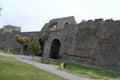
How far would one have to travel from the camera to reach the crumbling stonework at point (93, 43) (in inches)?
1046

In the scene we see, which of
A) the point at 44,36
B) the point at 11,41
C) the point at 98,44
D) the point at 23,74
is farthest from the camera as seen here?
the point at 11,41

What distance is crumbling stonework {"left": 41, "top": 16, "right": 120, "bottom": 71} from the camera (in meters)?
26.6

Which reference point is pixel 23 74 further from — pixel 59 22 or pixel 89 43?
pixel 59 22

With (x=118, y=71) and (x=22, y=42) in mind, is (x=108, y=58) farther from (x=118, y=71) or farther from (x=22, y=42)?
(x=22, y=42)

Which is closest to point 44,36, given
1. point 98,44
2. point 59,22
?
point 59,22

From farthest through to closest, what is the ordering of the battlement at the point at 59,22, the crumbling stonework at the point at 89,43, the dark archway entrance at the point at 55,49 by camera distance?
the battlement at the point at 59,22 < the dark archway entrance at the point at 55,49 < the crumbling stonework at the point at 89,43

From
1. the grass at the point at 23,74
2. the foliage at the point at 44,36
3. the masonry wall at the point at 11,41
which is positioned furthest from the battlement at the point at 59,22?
the grass at the point at 23,74

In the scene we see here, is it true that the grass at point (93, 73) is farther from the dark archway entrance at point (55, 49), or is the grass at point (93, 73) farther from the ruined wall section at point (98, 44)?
the dark archway entrance at point (55, 49)

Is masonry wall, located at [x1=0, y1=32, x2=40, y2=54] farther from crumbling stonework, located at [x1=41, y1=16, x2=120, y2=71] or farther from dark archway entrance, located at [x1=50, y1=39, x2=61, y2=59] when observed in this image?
crumbling stonework, located at [x1=41, y1=16, x2=120, y2=71]

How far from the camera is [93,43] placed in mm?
29234

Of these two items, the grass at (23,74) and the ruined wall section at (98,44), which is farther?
the ruined wall section at (98,44)

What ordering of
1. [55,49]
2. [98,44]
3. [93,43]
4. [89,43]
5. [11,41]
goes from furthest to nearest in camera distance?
1. [11,41]
2. [55,49]
3. [89,43]
4. [93,43]
5. [98,44]

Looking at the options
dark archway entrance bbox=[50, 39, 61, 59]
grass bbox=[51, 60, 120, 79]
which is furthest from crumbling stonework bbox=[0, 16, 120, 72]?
grass bbox=[51, 60, 120, 79]

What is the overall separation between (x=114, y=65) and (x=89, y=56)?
4.01 m
